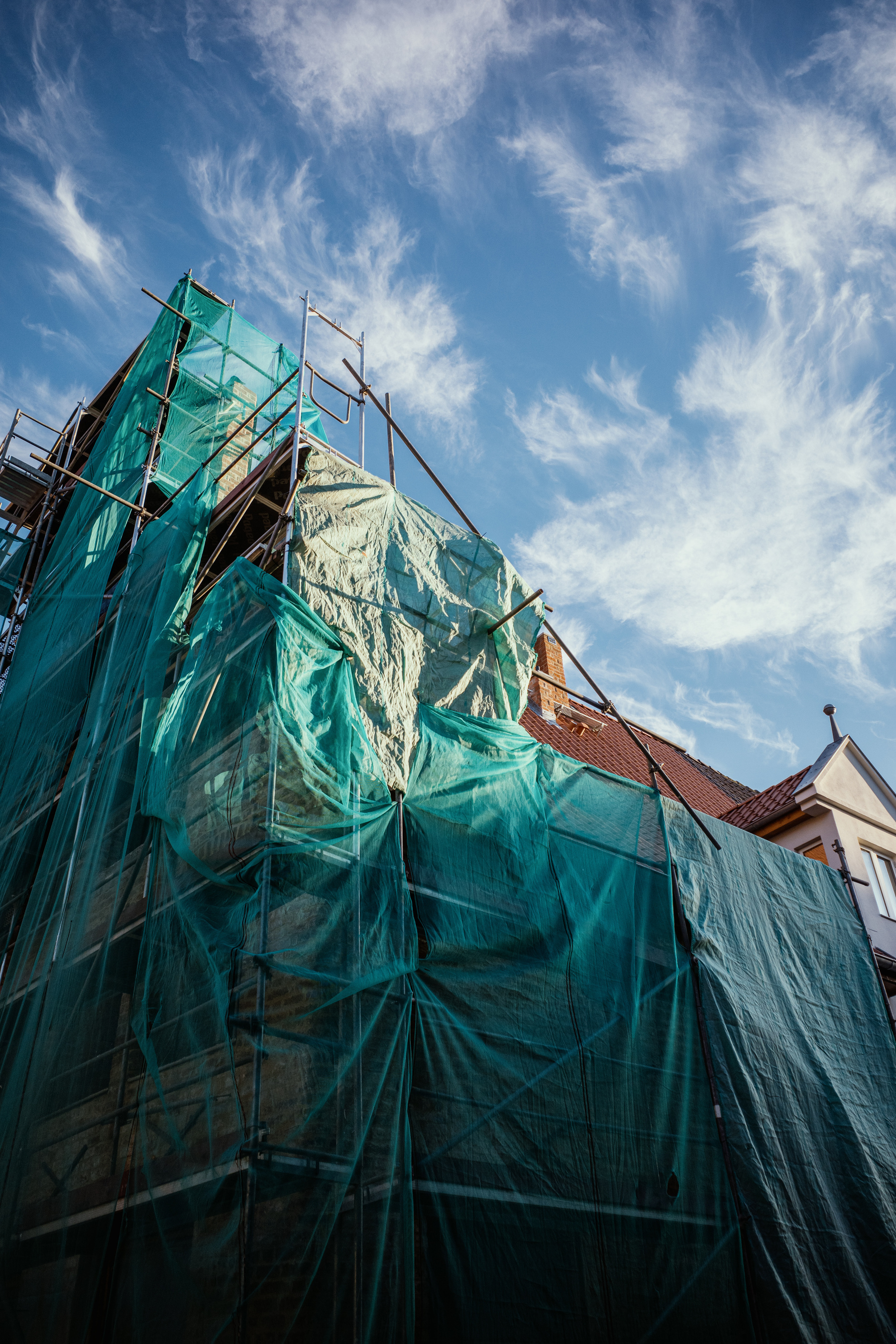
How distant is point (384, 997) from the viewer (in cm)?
605

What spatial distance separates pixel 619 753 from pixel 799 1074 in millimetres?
6193

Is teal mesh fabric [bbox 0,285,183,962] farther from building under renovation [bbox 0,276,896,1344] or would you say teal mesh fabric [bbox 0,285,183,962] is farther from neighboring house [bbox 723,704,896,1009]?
neighboring house [bbox 723,704,896,1009]

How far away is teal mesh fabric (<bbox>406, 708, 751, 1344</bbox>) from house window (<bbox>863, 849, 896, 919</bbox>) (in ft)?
13.5

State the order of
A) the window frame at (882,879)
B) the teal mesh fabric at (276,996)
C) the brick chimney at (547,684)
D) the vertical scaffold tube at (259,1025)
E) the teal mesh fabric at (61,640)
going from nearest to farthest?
the vertical scaffold tube at (259,1025)
the teal mesh fabric at (276,996)
the teal mesh fabric at (61,640)
the window frame at (882,879)
the brick chimney at (547,684)

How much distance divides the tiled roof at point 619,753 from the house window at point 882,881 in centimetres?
190

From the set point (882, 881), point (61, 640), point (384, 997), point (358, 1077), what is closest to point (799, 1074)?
point (384, 997)

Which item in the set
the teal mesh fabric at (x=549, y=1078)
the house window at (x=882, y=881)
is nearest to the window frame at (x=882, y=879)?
the house window at (x=882, y=881)

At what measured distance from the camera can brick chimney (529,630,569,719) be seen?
13.6 m

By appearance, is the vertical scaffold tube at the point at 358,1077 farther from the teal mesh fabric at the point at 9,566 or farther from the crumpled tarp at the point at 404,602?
the teal mesh fabric at the point at 9,566

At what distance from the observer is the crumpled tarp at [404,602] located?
25.9 feet

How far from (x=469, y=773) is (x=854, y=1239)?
14.7 feet

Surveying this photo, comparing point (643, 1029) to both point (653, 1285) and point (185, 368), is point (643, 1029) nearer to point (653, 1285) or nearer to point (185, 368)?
point (653, 1285)

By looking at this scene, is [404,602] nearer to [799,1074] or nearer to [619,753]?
[799,1074]

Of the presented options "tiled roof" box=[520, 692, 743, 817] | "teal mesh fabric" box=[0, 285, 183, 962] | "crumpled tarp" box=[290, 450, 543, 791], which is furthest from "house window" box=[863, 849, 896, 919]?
"teal mesh fabric" box=[0, 285, 183, 962]
